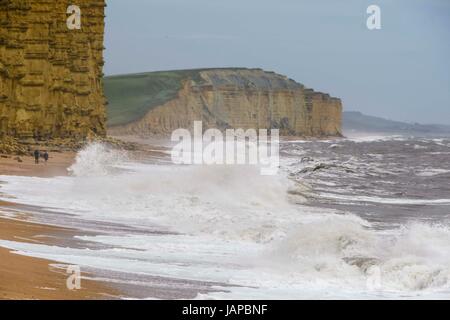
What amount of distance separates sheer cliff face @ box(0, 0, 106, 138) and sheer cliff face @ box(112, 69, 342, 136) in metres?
81.6

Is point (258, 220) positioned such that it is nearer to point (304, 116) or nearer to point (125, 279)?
point (125, 279)

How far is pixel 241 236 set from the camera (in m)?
18.6

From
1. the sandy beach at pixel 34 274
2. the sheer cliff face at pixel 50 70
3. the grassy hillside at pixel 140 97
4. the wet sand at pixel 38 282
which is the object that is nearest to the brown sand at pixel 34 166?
the sheer cliff face at pixel 50 70

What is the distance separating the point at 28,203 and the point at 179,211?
3.50m

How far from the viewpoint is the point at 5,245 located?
1408cm

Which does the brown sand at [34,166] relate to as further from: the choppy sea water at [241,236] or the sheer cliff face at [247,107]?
the sheer cliff face at [247,107]

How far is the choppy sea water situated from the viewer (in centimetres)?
1274

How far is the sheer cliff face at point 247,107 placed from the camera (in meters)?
147

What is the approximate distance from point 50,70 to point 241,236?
34208mm

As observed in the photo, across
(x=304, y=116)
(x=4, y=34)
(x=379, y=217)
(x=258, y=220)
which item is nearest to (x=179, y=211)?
(x=258, y=220)

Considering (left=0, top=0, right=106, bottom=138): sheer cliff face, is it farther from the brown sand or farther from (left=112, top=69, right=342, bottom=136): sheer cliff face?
(left=112, top=69, right=342, bottom=136): sheer cliff face

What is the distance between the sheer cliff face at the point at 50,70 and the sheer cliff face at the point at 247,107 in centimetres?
8156

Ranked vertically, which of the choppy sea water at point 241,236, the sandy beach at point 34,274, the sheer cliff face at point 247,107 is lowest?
the choppy sea water at point 241,236

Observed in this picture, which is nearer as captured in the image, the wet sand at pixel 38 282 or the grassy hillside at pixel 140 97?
the wet sand at pixel 38 282
